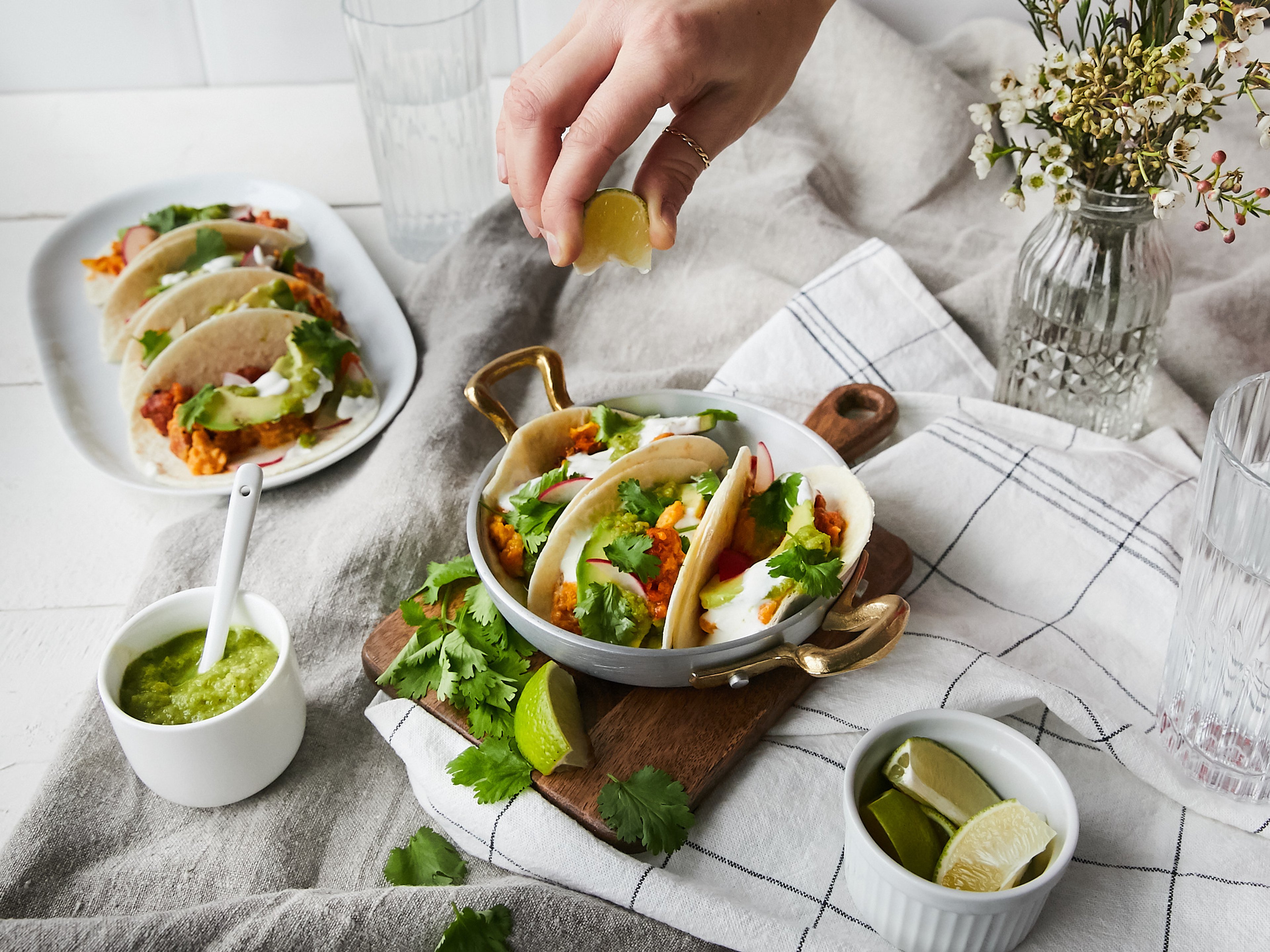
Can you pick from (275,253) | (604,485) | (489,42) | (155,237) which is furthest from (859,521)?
(489,42)

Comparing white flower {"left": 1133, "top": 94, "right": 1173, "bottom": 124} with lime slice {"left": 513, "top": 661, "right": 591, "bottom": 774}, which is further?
white flower {"left": 1133, "top": 94, "right": 1173, "bottom": 124}

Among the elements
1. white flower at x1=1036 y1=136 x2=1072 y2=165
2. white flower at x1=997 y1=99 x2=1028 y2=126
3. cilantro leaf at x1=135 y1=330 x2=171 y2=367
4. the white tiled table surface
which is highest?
white flower at x1=997 y1=99 x2=1028 y2=126

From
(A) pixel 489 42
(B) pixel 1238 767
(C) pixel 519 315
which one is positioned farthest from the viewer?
(A) pixel 489 42

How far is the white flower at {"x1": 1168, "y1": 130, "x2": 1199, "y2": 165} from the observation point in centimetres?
152

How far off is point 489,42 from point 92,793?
2606 mm

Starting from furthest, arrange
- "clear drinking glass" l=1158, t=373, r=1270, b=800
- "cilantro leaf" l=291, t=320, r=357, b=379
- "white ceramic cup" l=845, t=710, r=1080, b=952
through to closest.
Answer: "cilantro leaf" l=291, t=320, r=357, b=379 → "clear drinking glass" l=1158, t=373, r=1270, b=800 → "white ceramic cup" l=845, t=710, r=1080, b=952

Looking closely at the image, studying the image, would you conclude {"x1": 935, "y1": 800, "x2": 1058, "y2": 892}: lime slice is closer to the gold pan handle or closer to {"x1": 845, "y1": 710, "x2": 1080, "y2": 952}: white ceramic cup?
{"x1": 845, "y1": 710, "x2": 1080, "y2": 952}: white ceramic cup

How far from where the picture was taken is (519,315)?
235cm

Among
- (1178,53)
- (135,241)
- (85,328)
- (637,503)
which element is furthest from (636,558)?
(135,241)

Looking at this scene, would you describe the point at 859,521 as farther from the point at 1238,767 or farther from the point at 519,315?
the point at 519,315

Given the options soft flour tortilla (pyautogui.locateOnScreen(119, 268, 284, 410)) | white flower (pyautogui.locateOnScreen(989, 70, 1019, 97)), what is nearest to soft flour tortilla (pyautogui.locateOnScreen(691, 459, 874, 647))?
white flower (pyautogui.locateOnScreen(989, 70, 1019, 97))

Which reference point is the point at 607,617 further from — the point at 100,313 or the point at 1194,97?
the point at 100,313

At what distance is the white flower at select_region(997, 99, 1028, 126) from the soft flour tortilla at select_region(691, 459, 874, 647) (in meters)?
0.62

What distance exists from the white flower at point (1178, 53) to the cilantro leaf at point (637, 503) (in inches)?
36.2
